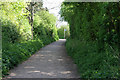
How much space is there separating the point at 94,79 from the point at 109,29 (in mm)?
2465

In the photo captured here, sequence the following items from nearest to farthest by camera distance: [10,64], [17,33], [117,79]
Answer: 1. [117,79]
2. [10,64]
3. [17,33]

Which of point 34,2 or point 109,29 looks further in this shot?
point 34,2

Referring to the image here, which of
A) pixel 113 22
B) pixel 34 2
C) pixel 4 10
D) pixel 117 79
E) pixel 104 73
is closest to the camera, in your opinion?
pixel 117 79

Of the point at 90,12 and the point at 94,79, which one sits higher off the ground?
the point at 90,12

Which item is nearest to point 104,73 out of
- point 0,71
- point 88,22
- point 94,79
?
point 94,79

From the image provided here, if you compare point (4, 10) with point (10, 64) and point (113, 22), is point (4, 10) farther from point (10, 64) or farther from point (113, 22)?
point (113, 22)

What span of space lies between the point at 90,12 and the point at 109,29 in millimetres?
3470

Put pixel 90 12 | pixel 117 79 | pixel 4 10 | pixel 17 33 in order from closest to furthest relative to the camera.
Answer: pixel 117 79 < pixel 90 12 < pixel 4 10 < pixel 17 33

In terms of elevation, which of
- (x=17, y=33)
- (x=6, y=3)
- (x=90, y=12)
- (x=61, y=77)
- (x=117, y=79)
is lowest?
(x=61, y=77)

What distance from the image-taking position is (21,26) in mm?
15656

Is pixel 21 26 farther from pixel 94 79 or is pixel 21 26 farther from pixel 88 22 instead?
pixel 94 79

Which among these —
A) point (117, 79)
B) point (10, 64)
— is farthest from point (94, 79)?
point (10, 64)

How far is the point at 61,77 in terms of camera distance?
645 centimetres

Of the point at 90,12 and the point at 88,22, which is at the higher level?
the point at 90,12
